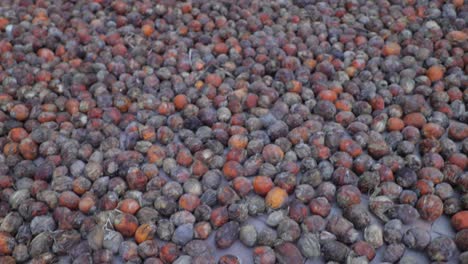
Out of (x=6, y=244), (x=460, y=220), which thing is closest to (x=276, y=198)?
(x=460, y=220)

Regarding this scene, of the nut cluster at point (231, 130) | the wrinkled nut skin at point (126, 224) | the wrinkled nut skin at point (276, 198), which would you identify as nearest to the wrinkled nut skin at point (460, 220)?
the nut cluster at point (231, 130)

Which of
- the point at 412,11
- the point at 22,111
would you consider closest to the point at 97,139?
the point at 22,111

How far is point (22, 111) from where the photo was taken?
238 centimetres

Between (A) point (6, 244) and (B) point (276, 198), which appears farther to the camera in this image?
(B) point (276, 198)

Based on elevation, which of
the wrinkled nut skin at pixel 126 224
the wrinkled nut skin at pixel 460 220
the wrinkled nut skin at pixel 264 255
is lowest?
the wrinkled nut skin at pixel 126 224

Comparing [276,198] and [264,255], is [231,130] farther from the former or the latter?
[264,255]

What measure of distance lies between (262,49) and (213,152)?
0.80 metres

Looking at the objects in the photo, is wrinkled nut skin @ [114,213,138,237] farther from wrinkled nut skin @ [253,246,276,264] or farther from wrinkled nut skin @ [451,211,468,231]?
wrinkled nut skin @ [451,211,468,231]

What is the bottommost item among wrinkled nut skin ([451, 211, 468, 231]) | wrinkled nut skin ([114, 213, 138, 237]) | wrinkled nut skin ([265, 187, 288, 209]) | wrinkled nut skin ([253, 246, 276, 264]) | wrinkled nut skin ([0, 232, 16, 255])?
wrinkled nut skin ([0, 232, 16, 255])

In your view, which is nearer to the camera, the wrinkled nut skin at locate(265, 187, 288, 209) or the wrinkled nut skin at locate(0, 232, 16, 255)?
the wrinkled nut skin at locate(0, 232, 16, 255)

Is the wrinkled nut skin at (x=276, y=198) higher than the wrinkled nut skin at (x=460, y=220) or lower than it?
lower

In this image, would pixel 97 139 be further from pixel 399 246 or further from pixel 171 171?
pixel 399 246

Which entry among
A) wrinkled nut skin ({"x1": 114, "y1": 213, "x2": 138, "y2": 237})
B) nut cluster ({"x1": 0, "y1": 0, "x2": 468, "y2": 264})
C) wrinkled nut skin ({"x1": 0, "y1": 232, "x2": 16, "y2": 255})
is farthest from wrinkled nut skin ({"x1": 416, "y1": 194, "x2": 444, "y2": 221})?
wrinkled nut skin ({"x1": 0, "y1": 232, "x2": 16, "y2": 255})

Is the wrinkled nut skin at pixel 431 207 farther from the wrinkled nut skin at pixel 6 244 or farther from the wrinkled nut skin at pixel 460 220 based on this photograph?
the wrinkled nut skin at pixel 6 244
